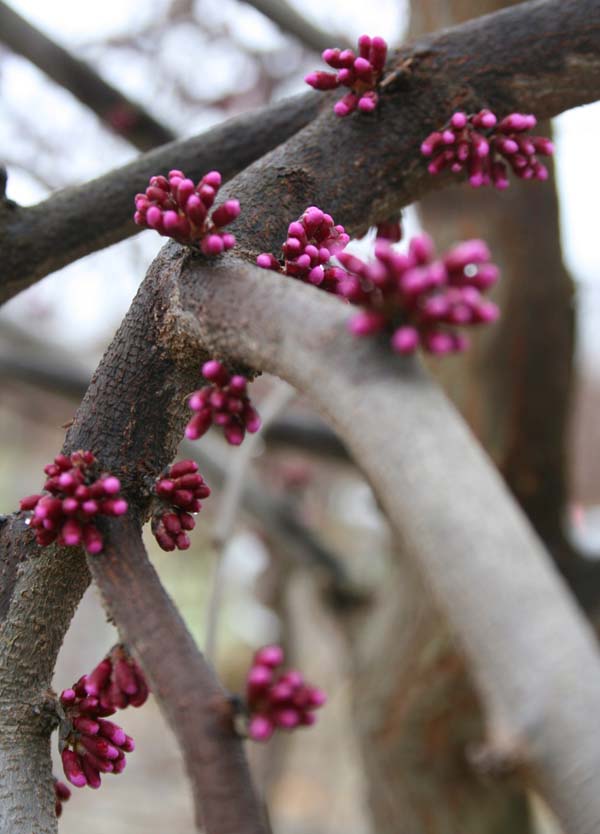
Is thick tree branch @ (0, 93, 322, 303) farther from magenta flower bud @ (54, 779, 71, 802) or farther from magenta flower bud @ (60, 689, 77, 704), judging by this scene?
magenta flower bud @ (54, 779, 71, 802)

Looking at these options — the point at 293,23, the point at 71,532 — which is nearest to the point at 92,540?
the point at 71,532

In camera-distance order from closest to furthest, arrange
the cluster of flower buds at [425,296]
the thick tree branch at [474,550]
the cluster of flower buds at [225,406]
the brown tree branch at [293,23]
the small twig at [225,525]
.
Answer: the thick tree branch at [474,550], the cluster of flower buds at [425,296], the cluster of flower buds at [225,406], the small twig at [225,525], the brown tree branch at [293,23]

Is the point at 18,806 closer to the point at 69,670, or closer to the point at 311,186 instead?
the point at 311,186

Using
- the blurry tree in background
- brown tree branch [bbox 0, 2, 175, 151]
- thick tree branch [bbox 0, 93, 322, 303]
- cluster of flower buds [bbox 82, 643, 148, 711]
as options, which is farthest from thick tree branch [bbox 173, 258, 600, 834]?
brown tree branch [bbox 0, 2, 175, 151]

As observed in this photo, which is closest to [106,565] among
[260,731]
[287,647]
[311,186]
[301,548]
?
[260,731]

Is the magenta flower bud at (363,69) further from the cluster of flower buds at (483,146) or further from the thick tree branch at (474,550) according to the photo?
the thick tree branch at (474,550)

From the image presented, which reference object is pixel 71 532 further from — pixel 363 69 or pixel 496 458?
pixel 496 458

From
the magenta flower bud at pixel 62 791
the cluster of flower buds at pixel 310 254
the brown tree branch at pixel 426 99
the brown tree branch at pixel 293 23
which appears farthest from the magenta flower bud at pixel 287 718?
the brown tree branch at pixel 293 23
